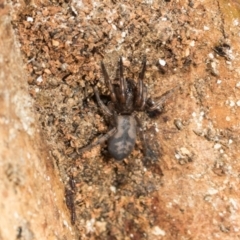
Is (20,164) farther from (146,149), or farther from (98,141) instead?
(146,149)

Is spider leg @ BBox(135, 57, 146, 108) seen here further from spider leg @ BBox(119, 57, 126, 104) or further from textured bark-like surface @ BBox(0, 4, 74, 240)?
textured bark-like surface @ BBox(0, 4, 74, 240)

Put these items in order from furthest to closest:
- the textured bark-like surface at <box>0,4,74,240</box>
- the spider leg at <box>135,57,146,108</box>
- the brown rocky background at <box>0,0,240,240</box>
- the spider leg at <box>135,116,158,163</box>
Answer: the spider leg at <box>135,116,158,163</box>
the spider leg at <box>135,57,146,108</box>
the brown rocky background at <box>0,0,240,240</box>
the textured bark-like surface at <box>0,4,74,240</box>

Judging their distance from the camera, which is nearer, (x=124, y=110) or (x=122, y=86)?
(x=122, y=86)

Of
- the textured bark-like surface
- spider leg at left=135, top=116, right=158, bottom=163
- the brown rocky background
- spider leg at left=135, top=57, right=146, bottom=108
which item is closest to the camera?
the textured bark-like surface

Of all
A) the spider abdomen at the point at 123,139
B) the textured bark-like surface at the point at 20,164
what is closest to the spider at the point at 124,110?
the spider abdomen at the point at 123,139

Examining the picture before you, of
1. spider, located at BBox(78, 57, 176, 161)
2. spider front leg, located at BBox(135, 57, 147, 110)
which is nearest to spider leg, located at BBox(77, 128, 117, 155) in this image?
spider, located at BBox(78, 57, 176, 161)

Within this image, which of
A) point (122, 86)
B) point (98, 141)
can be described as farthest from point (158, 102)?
point (98, 141)

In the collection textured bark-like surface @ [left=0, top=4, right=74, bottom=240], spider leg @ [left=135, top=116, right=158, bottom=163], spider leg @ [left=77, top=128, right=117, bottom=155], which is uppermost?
textured bark-like surface @ [left=0, top=4, right=74, bottom=240]

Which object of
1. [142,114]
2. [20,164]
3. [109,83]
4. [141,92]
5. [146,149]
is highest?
[20,164]

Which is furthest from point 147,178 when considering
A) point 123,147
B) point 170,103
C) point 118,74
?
point 118,74
